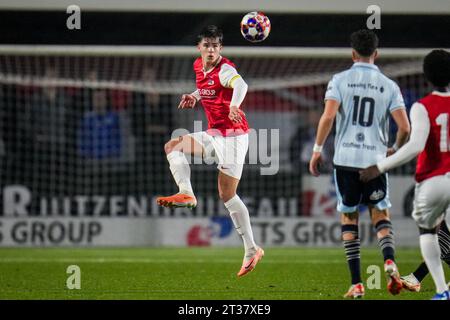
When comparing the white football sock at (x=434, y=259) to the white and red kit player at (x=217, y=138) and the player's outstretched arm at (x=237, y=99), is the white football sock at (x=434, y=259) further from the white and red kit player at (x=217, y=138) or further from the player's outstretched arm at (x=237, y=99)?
the white and red kit player at (x=217, y=138)

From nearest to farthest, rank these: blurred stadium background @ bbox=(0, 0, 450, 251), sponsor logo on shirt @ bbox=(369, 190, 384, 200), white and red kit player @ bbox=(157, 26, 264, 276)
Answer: sponsor logo on shirt @ bbox=(369, 190, 384, 200)
white and red kit player @ bbox=(157, 26, 264, 276)
blurred stadium background @ bbox=(0, 0, 450, 251)

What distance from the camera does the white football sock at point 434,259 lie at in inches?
227

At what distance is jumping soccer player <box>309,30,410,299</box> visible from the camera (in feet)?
20.9

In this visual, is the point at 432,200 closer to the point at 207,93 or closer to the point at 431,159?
the point at 431,159

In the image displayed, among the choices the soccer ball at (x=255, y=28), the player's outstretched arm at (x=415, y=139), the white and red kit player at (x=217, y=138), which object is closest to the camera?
the player's outstretched arm at (x=415, y=139)

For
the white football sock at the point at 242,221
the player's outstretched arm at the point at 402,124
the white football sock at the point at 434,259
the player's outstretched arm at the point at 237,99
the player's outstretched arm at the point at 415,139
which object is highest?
the player's outstretched arm at the point at 237,99

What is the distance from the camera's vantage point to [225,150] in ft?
26.3

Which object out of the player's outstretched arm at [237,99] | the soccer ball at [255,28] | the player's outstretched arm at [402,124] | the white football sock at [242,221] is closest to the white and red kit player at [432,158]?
the player's outstretched arm at [402,124]

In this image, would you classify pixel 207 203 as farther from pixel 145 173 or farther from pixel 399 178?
pixel 399 178

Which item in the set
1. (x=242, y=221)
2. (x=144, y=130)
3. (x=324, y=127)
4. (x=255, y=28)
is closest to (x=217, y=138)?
(x=242, y=221)

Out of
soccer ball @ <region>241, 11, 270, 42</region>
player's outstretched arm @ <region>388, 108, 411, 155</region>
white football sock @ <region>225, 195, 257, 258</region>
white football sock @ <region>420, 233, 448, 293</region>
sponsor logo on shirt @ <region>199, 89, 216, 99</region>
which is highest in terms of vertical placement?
soccer ball @ <region>241, 11, 270, 42</region>

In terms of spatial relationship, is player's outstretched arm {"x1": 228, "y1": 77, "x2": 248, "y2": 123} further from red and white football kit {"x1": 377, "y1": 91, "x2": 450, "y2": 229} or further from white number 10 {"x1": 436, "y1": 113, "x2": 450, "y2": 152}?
white number 10 {"x1": 436, "y1": 113, "x2": 450, "y2": 152}

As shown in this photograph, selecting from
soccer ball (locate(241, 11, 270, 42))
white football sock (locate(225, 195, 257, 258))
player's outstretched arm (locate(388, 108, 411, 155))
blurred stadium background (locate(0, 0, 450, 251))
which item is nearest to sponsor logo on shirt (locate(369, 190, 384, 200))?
player's outstretched arm (locate(388, 108, 411, 155))

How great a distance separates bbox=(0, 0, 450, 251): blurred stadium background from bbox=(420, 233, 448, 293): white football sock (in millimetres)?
6135
